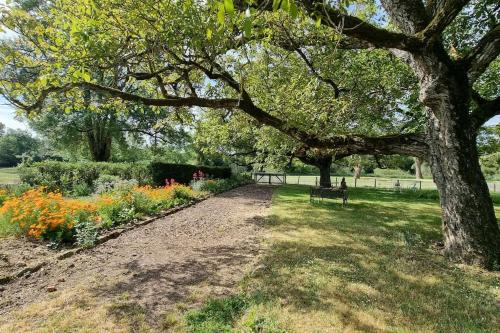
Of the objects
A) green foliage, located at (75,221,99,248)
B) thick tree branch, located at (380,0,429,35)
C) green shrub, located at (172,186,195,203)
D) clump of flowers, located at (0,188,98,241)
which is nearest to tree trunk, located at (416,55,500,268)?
thick tree branch, located at (380,0,429,35)

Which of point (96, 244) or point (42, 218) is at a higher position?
point (42, 218)

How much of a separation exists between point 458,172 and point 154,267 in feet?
19.9

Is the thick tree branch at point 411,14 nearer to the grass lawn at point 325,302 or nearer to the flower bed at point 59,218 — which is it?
the grass lawn at point 325,302

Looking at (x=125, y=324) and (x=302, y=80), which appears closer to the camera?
(x=125, y=324)

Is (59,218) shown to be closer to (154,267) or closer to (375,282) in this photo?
(154,267)

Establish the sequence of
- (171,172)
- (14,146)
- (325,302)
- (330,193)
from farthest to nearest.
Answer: (14,146) → (171,172) → (330,193) → (325,302)

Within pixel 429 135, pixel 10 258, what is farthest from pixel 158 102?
pixel 429 135

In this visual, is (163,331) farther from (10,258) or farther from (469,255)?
(469,255)

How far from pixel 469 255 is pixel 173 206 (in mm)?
9585

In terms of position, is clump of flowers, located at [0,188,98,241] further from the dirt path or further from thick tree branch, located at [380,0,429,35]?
thick tree branch, located at [380,0,429,35]

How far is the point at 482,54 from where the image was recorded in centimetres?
618

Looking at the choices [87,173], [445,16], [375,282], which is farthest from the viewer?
[87,173]

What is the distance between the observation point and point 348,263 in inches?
232

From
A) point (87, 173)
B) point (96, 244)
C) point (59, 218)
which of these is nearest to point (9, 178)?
point (87, 173)
